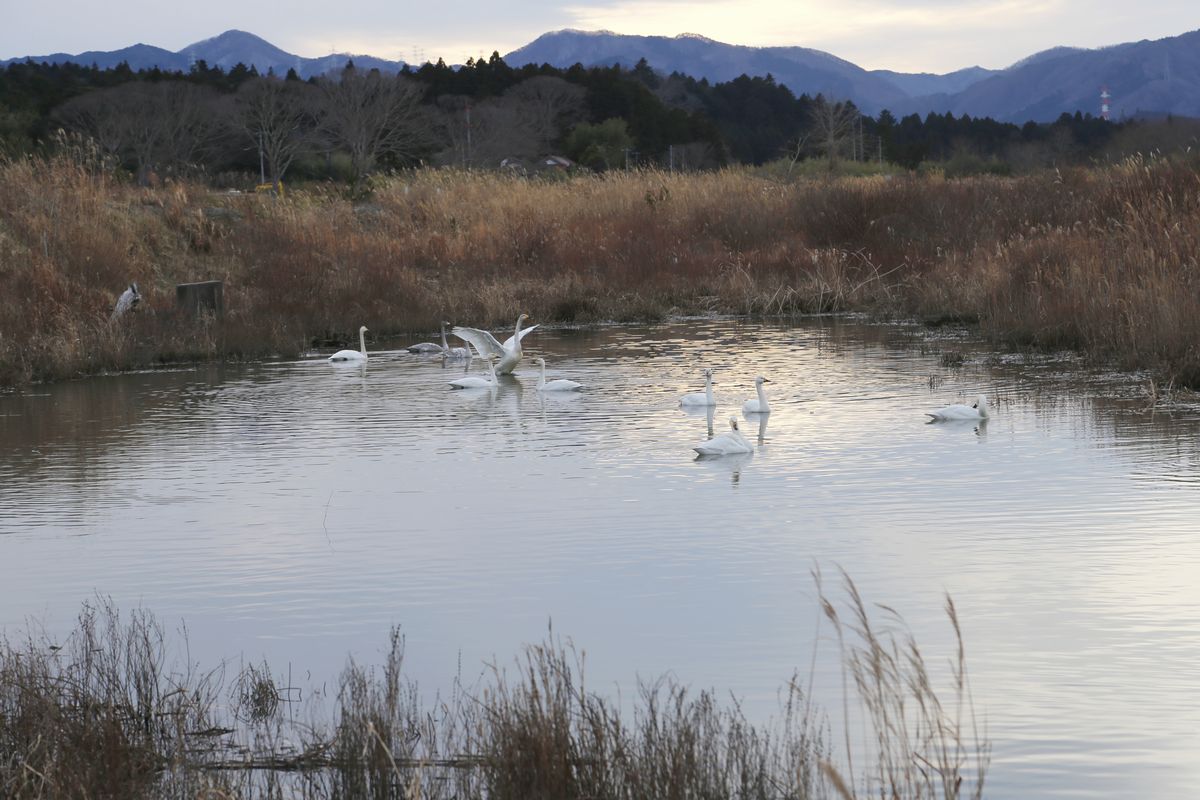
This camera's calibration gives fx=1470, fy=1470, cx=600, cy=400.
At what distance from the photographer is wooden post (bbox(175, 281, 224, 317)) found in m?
19.9

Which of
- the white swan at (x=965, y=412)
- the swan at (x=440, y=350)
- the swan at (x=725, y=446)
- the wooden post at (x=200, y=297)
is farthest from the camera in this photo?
the wooden post at (x=200, y=297)

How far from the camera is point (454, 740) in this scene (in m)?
4.98

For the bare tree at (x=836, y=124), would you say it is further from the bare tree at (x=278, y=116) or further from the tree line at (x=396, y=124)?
the bare tree at (x=278, y=116)

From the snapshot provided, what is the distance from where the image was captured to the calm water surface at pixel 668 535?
5793 mm

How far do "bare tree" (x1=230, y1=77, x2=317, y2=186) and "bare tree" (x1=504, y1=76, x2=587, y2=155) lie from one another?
985cm

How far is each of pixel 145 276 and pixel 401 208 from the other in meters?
7.30

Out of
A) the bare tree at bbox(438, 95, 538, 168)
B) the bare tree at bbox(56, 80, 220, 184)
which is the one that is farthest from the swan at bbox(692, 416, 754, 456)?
the bare tree at bbox(438, 95, 538, 168)

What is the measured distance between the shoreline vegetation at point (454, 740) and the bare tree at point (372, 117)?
159ft

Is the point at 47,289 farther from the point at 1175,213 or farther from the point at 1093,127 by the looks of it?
the point at 1093,127

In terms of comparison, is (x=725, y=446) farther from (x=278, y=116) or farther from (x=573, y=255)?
(x=278, y=116)

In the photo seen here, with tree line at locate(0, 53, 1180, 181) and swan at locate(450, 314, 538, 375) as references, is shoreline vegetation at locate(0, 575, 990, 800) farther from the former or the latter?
tree line at locate(0, 53, 1180, 181)

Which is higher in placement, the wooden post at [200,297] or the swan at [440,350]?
the wooden post at [200,297]

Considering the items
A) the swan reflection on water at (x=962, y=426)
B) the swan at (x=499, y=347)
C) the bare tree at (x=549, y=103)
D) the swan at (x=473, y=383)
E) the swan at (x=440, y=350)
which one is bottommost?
the swan reflection on water at (x=962, y=426)

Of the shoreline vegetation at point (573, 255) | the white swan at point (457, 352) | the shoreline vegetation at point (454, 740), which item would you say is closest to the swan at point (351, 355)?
the white swan at point (457, 352)
